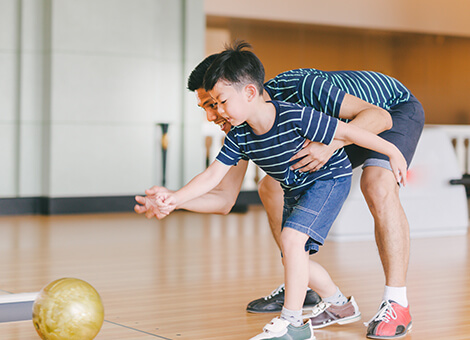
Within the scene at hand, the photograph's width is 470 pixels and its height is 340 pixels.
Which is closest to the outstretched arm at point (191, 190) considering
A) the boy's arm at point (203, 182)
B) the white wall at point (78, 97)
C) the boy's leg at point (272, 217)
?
the boy's arm at point (203, 182)

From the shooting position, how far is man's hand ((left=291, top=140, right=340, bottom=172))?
214cm

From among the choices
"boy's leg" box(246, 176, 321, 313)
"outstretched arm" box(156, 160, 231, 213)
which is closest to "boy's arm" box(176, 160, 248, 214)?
"boy's leg" box(246, 176, 321, 313)

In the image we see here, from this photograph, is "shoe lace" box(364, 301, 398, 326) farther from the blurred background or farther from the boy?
the blurred background

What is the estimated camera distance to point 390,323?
2252 mm

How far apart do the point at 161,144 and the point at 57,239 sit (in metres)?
2.33

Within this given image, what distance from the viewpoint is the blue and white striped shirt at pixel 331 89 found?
2.26 meters

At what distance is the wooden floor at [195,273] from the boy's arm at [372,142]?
1.77 ft

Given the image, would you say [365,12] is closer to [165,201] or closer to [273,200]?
[273,200]

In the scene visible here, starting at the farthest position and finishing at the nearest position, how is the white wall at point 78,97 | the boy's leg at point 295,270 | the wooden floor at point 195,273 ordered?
the white wall at point 78,97 → the wooden floor at point 195,273 → the boy's leg at point 295,270

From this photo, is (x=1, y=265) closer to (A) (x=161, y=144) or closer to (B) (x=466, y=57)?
(A) (x=161, y=144)

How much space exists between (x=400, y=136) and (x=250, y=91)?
598 millimetres

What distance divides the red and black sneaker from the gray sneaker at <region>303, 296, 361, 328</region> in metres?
0.14

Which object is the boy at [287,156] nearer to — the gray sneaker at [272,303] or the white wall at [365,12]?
the gray sneaker at [272,303]

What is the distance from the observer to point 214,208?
2.55m
